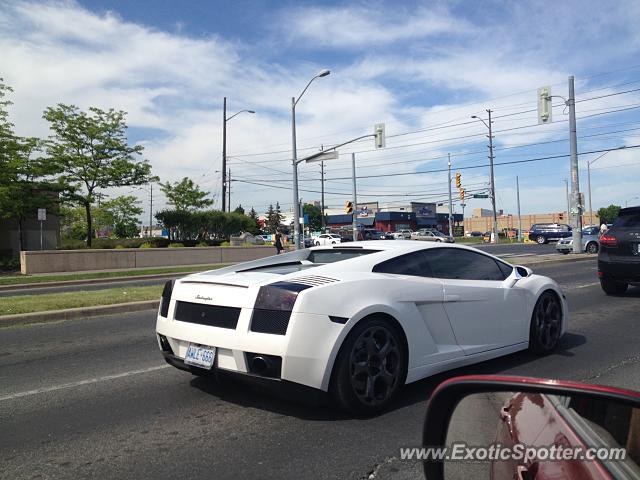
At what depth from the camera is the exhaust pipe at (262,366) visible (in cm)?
379

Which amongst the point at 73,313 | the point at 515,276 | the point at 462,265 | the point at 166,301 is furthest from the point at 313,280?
the point at 73,313

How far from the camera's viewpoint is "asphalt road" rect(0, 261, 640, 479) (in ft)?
11.0

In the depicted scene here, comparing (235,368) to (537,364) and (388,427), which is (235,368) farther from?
(537,364)

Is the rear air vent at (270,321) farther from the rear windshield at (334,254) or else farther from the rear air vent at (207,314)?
the rear windshield at (334,254)

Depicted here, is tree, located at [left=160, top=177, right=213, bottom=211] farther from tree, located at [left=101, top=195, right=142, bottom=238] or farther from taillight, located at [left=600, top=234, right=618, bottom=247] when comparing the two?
taillight, located at [left=600, top=234, right=618, bottom=247]

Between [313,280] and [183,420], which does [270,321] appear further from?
[183,420]

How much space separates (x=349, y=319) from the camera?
392cm

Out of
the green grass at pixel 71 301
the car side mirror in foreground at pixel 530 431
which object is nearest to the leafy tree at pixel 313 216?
the green grass at pixel 71 301

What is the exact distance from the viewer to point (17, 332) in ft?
26.2

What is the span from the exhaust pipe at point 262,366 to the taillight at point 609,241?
8.69 metres

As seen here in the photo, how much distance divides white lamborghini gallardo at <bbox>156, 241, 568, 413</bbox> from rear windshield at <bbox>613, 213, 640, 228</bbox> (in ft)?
19.6

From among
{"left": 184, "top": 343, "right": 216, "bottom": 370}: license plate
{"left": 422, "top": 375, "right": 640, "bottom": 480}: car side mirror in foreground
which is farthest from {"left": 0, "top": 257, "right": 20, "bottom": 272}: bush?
{"left": 422, "top": 375, "right": 640, "bottom": 480}: car side mirror in foreground

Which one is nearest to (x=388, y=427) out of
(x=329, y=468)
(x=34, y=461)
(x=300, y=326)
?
(x=329, y=468)

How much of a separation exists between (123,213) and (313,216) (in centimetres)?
7354
